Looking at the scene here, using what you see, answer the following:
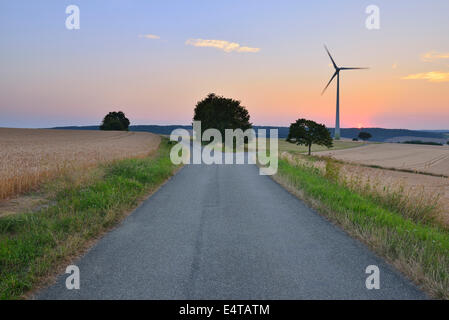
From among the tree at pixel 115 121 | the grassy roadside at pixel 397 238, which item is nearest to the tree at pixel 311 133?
the grassy roadside at pixel 397 238

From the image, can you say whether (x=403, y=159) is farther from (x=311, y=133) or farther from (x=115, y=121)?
(x=115, y=121)

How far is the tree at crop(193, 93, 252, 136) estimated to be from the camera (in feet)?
182

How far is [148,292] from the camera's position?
139 inches

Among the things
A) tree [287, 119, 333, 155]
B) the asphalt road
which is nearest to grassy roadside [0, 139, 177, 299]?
the asphalt road

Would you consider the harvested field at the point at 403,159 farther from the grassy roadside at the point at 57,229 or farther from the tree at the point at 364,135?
the tree at the point at 364,135

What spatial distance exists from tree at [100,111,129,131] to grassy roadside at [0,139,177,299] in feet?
359

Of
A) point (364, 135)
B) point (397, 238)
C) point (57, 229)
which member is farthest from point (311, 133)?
point (364, 135)

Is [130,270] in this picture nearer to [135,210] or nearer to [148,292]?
[148,292]

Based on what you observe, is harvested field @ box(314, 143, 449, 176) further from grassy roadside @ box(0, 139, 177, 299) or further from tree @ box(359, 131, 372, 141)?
tree @ box(359, 131, 372, 141)

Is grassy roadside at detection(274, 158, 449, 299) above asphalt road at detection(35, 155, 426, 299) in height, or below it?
above
